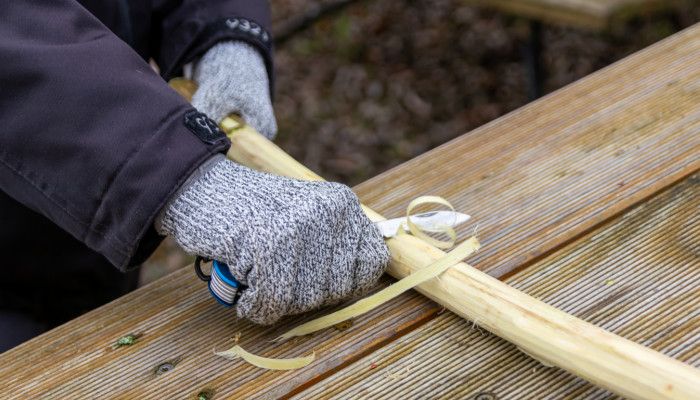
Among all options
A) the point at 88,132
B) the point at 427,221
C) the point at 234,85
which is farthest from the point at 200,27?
the point at 427,221

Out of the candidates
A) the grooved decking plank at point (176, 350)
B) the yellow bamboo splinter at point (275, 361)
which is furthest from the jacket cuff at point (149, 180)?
the yellow bamboo splinter at point (275, 361)

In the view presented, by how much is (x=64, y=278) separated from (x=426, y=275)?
3.11ft

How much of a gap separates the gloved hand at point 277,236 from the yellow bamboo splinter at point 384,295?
0.03 meters

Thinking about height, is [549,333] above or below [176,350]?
above

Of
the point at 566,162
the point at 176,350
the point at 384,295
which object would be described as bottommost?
the point at 176,350

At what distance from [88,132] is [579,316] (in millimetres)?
845

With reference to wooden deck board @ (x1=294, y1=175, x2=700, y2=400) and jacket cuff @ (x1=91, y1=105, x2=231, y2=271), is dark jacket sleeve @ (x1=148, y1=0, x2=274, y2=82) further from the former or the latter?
wooden deck board @ (x1=294, y1=175, x2=700, y2=400)

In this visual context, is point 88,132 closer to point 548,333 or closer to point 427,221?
point 427,221

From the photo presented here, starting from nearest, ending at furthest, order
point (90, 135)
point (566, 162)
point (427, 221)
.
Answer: point (90, 135), point (427, 221), point (566, 162)

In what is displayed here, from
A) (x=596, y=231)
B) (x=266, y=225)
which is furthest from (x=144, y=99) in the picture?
(x=596, y=231)

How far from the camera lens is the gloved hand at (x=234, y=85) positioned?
1546 millimetres

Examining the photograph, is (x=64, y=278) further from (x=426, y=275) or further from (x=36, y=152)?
(x=426, y=275)

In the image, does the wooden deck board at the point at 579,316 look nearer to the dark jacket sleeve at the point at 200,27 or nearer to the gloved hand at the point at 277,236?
the gloved hand at the point at 277,236

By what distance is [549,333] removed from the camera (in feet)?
3.22
